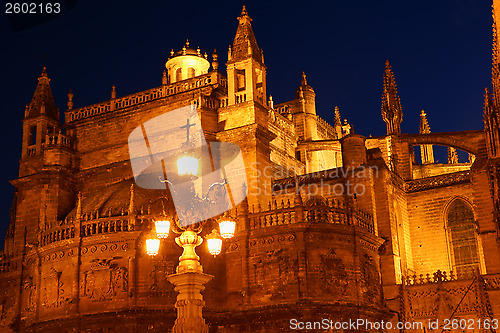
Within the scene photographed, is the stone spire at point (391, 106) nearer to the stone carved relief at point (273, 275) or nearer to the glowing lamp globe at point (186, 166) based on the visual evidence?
the stone carved relief at point (273, 275)

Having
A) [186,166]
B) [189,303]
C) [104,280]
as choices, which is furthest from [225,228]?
[104,280]

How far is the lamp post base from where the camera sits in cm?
1555

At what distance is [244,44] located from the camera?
30797 mm

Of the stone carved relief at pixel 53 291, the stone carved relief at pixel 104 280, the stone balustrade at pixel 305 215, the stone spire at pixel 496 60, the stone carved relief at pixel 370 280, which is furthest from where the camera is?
the stone carved relief at pixel 53 291

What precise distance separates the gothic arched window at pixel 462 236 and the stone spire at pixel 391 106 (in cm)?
545

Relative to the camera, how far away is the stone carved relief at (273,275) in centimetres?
2544

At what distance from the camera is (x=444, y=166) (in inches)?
1603

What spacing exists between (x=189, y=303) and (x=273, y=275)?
1032cm

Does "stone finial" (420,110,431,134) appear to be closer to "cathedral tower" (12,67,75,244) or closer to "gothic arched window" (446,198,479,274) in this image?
"gothic arched window" (446,198,479,274)

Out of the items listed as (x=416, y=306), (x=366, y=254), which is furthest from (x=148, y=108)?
(x=416, y=306)

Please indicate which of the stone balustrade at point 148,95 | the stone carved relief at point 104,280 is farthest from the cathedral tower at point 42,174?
the stone carved relief at point 104,280
